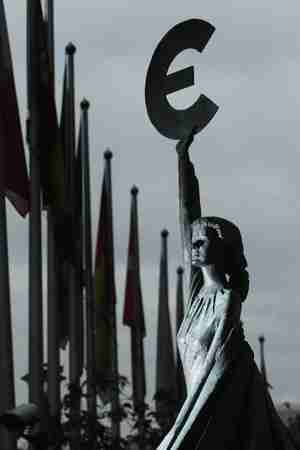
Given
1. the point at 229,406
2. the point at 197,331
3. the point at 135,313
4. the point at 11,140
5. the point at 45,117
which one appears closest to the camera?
the point at 229,406

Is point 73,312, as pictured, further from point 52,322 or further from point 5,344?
point 5,344

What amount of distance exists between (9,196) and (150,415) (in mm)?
14323

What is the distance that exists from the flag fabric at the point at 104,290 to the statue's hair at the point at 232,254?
26.5 metres

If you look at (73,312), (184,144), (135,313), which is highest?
(135,313)

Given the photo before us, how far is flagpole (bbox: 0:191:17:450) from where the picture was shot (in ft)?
103

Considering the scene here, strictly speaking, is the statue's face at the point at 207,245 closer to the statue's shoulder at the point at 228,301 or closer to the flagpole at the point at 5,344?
the statue's shoulder at the point at 228,301

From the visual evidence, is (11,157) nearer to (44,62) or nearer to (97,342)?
(44,62)

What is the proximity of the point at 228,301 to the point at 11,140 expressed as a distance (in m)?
15.9

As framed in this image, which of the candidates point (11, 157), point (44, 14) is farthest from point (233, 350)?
point (44, 14)

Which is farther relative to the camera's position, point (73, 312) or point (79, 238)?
point (79, 238)

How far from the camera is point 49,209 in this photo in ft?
119

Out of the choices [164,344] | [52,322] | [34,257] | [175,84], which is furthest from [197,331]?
[164,344]

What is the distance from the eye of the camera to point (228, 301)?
17797 millimetres

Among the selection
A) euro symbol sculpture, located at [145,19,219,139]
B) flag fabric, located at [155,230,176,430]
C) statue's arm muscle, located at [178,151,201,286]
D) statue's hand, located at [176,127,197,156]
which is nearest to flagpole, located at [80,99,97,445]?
flag fabric, located at [155,230,176,430]
